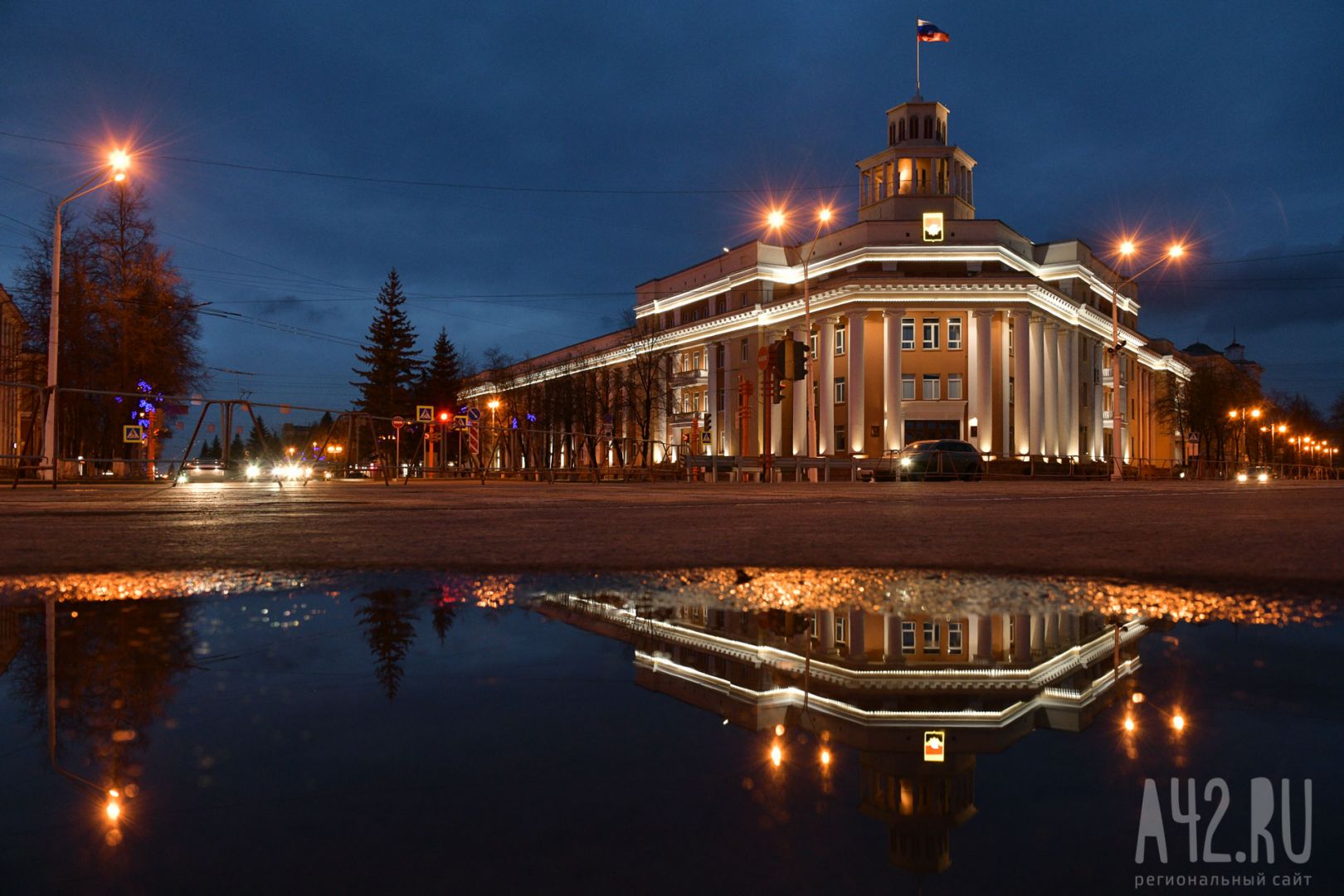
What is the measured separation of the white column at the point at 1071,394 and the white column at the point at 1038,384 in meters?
4.30

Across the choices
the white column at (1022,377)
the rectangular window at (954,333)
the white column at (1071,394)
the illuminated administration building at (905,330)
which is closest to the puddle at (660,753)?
the illuminated administration building at (905,330)

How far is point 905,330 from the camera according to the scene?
61000mm

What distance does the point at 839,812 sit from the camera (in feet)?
4.82

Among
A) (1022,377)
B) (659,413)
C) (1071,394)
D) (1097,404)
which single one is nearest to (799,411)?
(659,413)

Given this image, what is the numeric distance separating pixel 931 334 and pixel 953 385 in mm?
3686

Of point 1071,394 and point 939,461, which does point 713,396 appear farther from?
point 939,461

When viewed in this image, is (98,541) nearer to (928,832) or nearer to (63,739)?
(63,739)

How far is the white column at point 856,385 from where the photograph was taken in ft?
197

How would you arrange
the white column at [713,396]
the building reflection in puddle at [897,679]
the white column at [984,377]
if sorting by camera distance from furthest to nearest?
the white column at [713,396], the white column at [984,377], the building reflection in puddle at [897,679]

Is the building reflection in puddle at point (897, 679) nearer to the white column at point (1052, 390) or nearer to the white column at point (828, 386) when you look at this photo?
the white column at point (828, 386)

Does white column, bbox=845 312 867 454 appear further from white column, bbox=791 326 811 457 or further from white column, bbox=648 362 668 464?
white column, bbox=648 362 668 464

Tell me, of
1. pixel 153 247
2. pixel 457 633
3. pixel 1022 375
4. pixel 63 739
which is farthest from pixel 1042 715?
pixel 1022 375

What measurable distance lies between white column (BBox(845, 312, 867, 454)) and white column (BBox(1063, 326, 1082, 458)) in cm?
1643

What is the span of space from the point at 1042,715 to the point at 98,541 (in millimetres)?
6335
